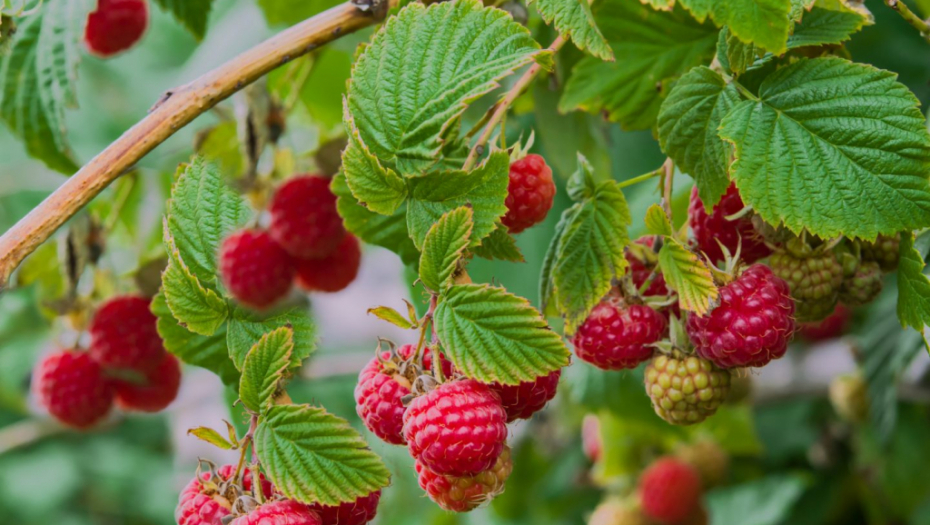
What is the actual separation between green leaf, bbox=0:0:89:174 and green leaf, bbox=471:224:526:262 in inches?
20.4

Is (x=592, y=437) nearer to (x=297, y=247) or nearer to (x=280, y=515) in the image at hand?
(x=297, y=247)

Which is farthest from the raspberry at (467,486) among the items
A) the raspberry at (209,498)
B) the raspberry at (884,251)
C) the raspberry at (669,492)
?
the raspberry at (669,492)

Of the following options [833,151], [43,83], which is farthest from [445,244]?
[43,83]

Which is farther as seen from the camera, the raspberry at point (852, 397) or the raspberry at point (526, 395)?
the raspberry at point (852, 397)

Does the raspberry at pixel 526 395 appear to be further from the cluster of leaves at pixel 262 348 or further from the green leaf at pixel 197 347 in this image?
the green leaf at pixel 197 347

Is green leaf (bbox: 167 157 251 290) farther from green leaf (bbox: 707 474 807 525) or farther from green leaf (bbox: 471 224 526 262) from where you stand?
green leaf (bbox: 707 474 807 525)

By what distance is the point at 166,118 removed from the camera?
2.14ft

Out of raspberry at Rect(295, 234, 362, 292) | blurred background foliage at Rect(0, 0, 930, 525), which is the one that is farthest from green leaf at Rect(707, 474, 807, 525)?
raspberry at Rect(295, 234, 362, 292)

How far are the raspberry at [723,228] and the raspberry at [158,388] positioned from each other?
0.70 meters

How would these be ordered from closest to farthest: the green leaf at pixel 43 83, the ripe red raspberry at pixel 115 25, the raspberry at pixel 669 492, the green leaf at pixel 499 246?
the green leaf at pixel 499 246 < the green leaf at pixel 43 83 < the ripe red raspberry at pixel 115 25 < the raspberry at pixel 669 492

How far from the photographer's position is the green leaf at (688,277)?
2.07ft

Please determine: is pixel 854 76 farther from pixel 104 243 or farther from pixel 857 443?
pixel 857 443

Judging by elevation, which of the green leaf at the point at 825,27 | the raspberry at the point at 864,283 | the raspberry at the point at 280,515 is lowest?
the raspberry at the point at 864,283

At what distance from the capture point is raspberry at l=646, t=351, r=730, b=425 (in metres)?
0.68
